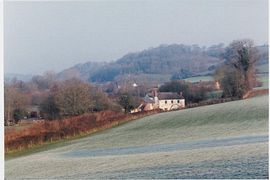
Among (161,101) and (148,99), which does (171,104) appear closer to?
(161,101)

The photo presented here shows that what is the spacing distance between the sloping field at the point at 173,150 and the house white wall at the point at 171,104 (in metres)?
0.29

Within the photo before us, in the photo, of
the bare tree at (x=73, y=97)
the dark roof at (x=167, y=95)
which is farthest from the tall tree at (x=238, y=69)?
the bare tree at (x=73, y=97)

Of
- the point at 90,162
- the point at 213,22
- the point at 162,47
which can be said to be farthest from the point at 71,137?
the point at 213,22

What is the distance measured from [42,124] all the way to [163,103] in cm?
202

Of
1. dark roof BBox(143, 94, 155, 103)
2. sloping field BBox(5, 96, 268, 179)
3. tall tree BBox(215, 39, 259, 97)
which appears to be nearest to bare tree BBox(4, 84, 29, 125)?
sloping field BBox(5, 96, 268, 179)

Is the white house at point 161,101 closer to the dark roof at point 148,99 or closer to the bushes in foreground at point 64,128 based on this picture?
the dark roof at point 148,99

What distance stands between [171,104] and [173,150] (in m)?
0.73

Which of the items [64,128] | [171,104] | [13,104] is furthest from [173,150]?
[13,104]

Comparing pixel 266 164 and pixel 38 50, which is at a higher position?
pixel 38 50

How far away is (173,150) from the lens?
786cm

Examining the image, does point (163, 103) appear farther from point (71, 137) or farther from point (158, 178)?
point (158, 178)

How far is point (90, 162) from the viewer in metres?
7.67

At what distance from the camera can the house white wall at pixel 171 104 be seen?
7.63m

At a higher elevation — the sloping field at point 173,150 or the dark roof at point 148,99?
the dark roof at point 148,99
